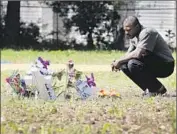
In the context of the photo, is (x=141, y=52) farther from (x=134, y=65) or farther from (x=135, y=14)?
(x=135, y=14)

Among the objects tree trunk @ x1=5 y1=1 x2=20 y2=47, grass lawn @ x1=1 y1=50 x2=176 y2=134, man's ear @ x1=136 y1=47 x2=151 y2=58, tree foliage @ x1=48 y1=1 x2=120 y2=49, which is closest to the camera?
grass lawn @ x1=1 y1=50 x2=176 y2=134

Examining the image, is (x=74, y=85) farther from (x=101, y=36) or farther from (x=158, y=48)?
(x=101, y=36)

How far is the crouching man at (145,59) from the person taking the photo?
23.0 ft

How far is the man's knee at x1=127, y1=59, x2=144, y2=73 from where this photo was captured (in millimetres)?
7004

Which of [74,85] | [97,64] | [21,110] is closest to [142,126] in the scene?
[21,110]

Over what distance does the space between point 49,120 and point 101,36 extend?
13663 mm

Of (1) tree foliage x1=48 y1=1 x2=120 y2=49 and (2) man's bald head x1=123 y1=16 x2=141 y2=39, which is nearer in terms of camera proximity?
(2) man's bald head x1=123 y1=16 x2=141 y2=39

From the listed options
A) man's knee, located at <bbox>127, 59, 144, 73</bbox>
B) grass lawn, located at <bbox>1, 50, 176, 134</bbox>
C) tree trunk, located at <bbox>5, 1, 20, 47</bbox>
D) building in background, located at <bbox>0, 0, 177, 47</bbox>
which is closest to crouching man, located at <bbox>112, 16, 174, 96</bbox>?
man's knee, located at <bbox>127, 59, 144, 73</bbox>

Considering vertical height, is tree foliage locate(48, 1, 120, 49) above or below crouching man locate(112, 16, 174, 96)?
below

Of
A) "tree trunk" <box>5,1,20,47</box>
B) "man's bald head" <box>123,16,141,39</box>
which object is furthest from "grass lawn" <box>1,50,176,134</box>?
"tree trunk" <box>5,1,20,47</box>

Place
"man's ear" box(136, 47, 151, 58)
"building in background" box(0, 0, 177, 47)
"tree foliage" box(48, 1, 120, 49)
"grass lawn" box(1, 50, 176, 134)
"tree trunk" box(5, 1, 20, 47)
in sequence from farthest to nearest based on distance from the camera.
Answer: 1. "building in background" box(0, 0, 177, 47)
2. "tree trunk" box(5, 1, 20, 47)
3. "tree foliage" box(48, 1, 120, 49)
4. "man's ear" box(136, 47, 151, 58)
5. "grass lawn" box(1, 50, 176, 134)

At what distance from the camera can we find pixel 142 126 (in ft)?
16.2

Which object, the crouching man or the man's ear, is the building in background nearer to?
the crouching man

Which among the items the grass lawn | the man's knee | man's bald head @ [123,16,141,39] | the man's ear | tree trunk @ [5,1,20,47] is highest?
man's bald head @ [123,16,141,39]
